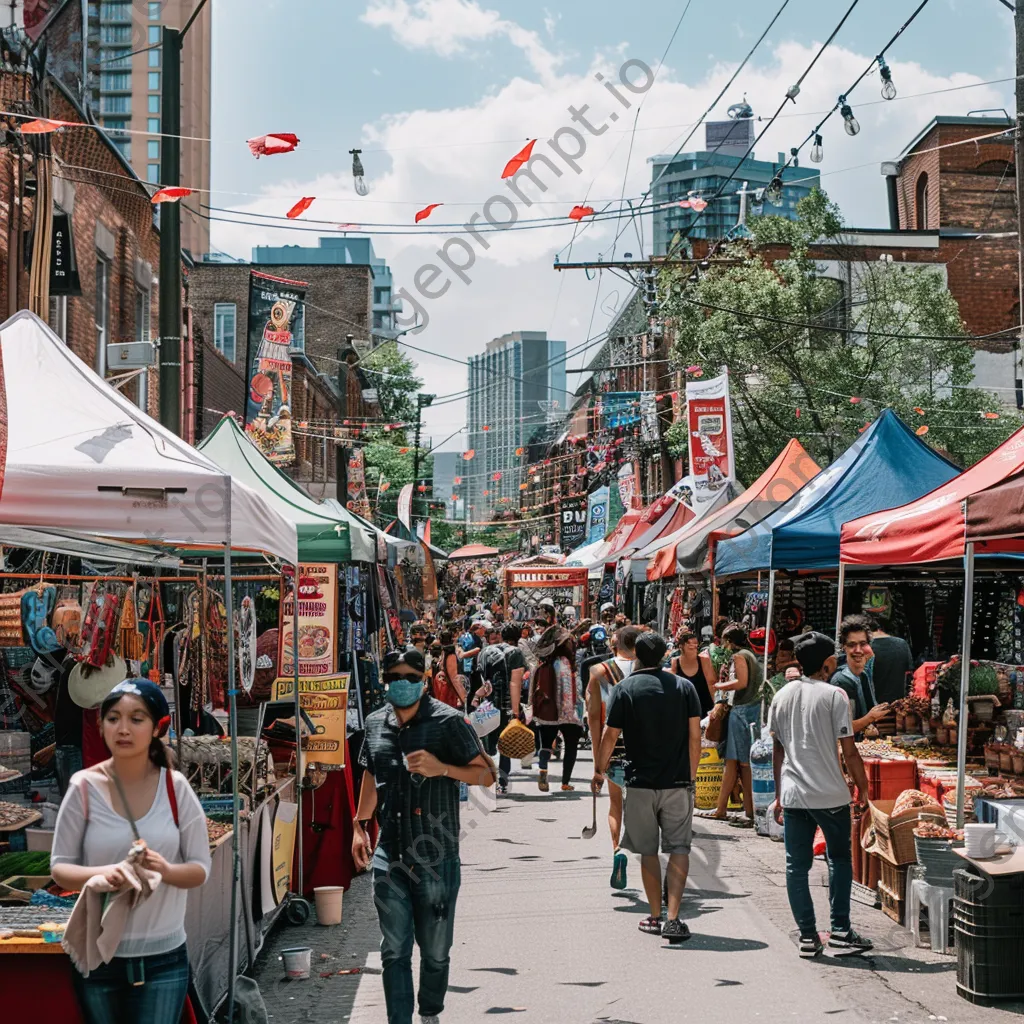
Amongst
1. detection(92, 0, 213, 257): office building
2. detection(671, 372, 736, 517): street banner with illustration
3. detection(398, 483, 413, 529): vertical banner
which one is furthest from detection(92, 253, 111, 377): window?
detection(92, 0, 213, 257): office building

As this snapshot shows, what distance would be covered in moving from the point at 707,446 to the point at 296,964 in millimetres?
19118

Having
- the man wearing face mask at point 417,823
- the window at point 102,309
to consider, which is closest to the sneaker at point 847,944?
the man wearing face mask at point 417,823

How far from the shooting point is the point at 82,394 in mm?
7137

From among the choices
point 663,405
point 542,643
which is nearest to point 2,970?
point 542,643

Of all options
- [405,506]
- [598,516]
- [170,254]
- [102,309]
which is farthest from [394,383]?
[170,254]

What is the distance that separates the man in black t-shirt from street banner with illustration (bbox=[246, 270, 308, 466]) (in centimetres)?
1655

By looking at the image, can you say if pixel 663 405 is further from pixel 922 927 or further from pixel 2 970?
pixel 2 970

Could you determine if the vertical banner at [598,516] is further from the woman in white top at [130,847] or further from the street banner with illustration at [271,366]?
the woman in white top at [130,847]

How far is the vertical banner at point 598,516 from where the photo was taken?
1797 inches

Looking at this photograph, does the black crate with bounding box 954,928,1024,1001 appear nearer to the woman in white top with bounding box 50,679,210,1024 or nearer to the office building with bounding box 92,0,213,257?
the woman in white top with bounding box 50,679,210,1024

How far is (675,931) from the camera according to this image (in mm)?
8016

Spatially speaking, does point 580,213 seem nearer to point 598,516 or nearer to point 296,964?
point 296,964

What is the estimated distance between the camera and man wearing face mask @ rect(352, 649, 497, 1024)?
580 centimetres

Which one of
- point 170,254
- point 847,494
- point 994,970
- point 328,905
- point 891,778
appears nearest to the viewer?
point 994,970
